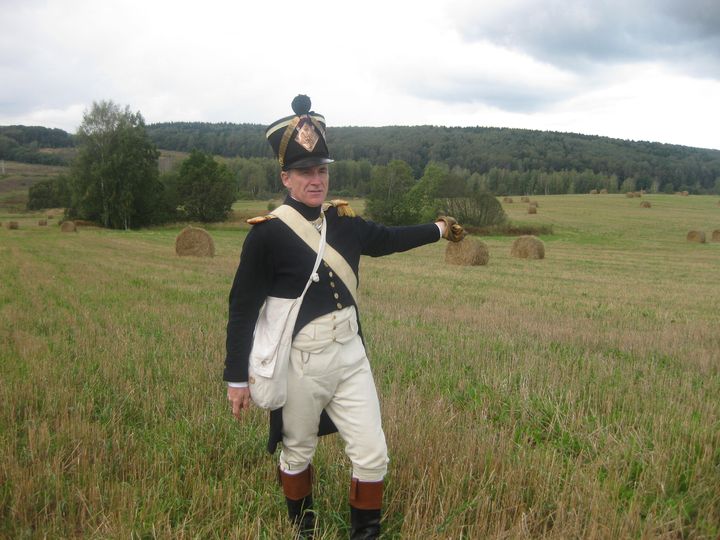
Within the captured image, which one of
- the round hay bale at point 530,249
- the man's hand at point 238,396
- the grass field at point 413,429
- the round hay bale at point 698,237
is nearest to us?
the man's hand at point 238,396

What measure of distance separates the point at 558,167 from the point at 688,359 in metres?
112

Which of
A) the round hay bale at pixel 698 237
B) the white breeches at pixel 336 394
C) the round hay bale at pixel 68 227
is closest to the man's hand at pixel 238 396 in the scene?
the white breeches at pixel 336 394

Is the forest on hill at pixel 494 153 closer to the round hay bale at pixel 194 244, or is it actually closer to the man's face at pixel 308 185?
the round hay bale at pixel 194 244

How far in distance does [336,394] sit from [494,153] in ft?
391

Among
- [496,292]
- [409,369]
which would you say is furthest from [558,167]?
[409,369]

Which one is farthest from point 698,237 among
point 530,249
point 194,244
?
point 194,244

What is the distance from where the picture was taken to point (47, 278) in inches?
527

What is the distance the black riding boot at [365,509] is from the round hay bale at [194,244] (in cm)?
2067

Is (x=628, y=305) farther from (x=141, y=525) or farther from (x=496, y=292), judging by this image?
(x=141, y=525)

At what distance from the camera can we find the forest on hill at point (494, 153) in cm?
10166

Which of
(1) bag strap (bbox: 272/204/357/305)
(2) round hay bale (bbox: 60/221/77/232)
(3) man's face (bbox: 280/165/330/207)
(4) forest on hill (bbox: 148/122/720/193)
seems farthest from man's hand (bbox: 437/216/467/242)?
(4) forest on hill (bbox: 148/122/720/193)

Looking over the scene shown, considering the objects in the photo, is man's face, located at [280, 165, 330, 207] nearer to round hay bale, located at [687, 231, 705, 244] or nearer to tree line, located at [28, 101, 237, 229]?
round hay bale, located at [687, 231, 705, 244]

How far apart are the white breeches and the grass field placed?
0.44 m

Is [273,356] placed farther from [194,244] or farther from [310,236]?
[194,244]
